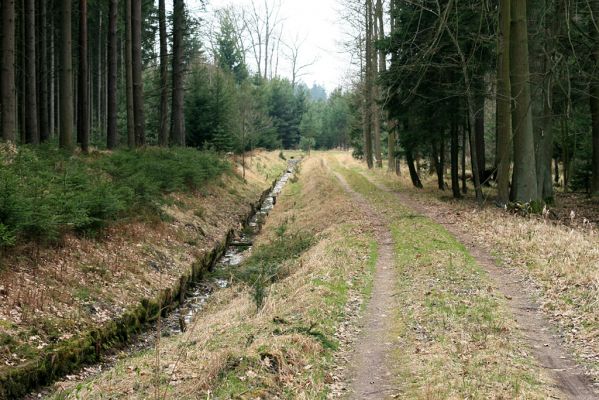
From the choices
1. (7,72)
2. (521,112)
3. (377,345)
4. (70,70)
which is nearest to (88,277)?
(377,345)

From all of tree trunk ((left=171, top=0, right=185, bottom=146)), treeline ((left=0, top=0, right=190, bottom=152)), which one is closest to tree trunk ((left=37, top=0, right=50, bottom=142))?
treeline ((left=0, top=0, right=190, bottom=152))

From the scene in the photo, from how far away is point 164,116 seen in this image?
89.8 feet

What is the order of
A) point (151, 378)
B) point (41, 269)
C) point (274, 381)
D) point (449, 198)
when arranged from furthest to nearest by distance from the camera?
point (449, 198), point (41, 269), point (151, 378), point (274, 381)

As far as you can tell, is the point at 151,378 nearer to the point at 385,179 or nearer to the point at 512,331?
the point at 512,331

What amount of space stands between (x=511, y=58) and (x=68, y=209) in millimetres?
13242

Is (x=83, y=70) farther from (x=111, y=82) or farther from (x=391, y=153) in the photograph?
(x=391, y=153)

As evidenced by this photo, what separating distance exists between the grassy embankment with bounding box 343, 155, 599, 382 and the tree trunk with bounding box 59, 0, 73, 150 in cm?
1300

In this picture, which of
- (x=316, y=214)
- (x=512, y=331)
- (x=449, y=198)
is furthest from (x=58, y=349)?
(x=449, y=198)

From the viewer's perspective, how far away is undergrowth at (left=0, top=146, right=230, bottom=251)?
10.2 metres

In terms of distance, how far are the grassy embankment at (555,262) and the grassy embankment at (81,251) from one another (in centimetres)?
750

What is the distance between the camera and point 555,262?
1041 cm

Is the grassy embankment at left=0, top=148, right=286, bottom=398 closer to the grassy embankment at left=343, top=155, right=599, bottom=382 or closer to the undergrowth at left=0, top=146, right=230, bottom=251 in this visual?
the undergrowth at left=0, top=146, right=230, bottom=251

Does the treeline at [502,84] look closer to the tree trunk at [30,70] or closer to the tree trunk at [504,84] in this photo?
the tree trunk at [504,84]

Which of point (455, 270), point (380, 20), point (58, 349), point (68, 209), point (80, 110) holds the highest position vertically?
point (380, 20)
